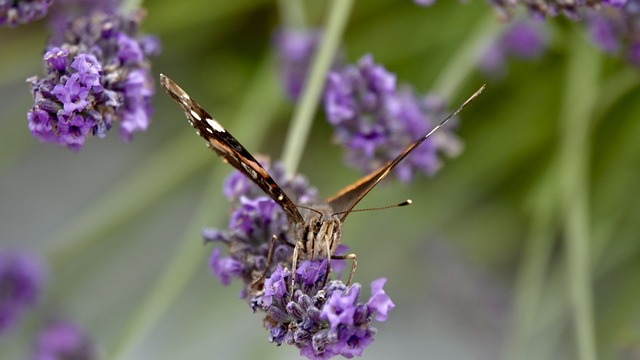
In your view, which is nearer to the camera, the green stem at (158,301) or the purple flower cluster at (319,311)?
the purple flower cluster at (319,311)

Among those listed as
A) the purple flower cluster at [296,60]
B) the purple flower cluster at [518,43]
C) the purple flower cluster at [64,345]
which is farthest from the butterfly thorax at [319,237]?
the purple flower cluster at [518,43]

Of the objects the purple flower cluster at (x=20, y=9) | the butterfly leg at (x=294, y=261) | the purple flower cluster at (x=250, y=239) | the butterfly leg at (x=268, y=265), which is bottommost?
the butterfly leg at (x=294, y=261)

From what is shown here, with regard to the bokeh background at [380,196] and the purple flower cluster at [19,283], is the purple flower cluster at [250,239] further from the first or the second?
the purple flower cluster at [19,283]

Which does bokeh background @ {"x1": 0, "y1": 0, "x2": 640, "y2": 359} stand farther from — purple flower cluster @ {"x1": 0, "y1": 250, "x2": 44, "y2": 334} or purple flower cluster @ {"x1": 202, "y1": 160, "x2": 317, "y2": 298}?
purple flower cluster @ {"x1": 202, "y1": 160, "x2": 317, "y2": 298}

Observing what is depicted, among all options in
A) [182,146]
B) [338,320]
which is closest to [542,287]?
[182,146]

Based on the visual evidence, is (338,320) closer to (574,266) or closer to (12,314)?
(574,266)

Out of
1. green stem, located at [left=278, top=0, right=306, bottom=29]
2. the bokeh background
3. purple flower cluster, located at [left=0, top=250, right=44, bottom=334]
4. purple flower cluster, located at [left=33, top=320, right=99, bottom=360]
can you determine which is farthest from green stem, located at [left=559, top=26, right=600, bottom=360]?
purple flower cluster, located at [left=0, top=250, right=44, bottom=334]

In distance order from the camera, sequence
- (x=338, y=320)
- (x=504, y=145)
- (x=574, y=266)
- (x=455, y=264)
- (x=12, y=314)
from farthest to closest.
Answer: (x=455, y=264)
(x=504, y=145)
(x=12, y=314)
(x=574, y=266)
(x=338, y=320)
